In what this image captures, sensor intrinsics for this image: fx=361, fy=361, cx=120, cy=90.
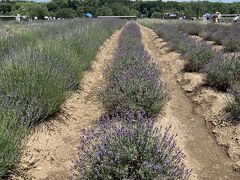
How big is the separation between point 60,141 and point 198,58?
5660 millimetres

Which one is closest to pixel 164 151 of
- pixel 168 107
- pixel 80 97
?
pixel 168 107

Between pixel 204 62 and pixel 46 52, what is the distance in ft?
14.7

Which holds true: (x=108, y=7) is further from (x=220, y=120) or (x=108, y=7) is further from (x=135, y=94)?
(x=135, y=94)

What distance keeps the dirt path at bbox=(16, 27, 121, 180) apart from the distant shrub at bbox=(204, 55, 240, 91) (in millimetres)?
2596

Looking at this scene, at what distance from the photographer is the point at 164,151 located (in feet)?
11.4

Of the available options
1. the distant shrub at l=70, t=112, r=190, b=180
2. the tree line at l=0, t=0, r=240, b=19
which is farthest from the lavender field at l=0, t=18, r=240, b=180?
the tree line at l=0, t=0, r=240, b=19

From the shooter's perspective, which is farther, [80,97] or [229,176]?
[80,97]

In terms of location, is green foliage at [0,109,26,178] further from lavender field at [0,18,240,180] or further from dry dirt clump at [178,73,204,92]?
dry dirt clump at [178,73,204,92]

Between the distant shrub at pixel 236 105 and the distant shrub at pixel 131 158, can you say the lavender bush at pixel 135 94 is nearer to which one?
the distant shrub at pixel 236 105

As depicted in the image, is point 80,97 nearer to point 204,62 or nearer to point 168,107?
point 168,107

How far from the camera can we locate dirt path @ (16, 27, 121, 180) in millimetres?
4285

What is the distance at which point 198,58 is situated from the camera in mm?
9695

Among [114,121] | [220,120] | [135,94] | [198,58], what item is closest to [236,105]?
[220,120]

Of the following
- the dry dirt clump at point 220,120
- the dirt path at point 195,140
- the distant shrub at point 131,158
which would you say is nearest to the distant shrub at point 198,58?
the dirt path at point 195,140
